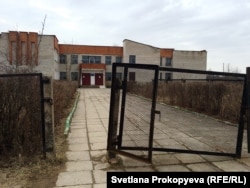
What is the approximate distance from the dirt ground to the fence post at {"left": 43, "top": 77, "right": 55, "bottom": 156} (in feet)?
0.61

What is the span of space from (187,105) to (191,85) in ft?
3.48

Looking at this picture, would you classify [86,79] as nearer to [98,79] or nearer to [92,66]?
[98,79]

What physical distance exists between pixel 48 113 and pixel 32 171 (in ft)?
3.34

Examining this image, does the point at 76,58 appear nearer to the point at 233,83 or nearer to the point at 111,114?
the point at 233,83

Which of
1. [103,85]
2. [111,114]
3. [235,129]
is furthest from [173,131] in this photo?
[103,85]

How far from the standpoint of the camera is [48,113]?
15.6 ft

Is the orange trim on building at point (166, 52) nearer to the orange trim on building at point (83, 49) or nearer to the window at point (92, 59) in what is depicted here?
the orange trim on building at point (83, 49)

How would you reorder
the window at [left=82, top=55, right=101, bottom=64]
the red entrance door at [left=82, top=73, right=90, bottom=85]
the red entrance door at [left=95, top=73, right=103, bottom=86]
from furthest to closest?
the window at [left=82, top=55, right=101, bottom=64] → the red entrance door at [left=95, top=73, right=103, bottom=86] → the red entrance door at [left=82, top=73, right=90, bottom=85]

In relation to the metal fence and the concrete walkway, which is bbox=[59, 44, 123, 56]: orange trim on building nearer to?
the concrete walkway

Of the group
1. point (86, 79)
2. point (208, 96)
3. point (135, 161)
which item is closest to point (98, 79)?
point (86, 79)

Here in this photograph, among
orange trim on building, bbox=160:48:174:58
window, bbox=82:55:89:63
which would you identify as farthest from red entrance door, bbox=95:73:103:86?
orange trim on building, bbox=160:48:174:58

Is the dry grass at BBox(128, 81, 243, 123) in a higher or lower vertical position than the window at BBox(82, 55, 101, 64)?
lower

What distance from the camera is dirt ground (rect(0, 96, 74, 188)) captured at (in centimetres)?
393

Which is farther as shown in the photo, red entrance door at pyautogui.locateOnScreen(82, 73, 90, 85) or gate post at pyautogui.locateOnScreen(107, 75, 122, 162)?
red entrance door at pyautogui.locateOnScreen(82, 73, 90, 85)
